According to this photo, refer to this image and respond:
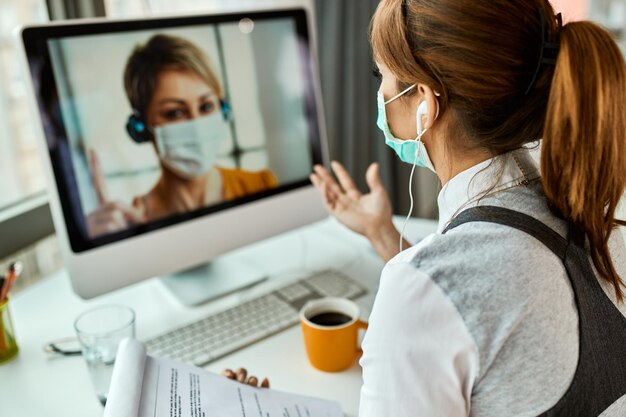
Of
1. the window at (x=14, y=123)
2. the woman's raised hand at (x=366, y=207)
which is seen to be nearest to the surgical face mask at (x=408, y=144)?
the woman's raised hand at (x=366, y=207)

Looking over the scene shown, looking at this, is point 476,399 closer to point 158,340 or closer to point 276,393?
point 276,393

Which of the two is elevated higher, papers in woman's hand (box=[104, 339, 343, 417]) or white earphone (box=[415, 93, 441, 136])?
white earphone (box=[415, 93, 441, 136])

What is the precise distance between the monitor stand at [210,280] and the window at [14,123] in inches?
19.5

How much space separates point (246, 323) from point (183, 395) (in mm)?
268

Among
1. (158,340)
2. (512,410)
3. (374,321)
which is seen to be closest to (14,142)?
(158,340)

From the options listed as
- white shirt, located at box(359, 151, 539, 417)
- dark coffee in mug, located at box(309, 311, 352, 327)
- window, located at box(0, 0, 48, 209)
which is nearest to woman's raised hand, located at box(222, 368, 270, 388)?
dark coffee in mug, located at box(309, 311, 352, 327)

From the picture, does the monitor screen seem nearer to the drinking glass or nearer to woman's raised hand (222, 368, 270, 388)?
the drinking glass

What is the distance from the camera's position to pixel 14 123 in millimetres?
1688

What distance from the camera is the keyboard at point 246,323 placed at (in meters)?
0.91

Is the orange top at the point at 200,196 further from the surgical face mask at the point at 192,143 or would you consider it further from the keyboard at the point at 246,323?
the keyboard at the point at 246,323

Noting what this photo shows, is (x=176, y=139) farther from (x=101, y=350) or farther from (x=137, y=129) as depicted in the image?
(x=101, y=350)

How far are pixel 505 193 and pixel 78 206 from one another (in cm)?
65

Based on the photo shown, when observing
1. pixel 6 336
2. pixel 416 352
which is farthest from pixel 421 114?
pixel 6 336

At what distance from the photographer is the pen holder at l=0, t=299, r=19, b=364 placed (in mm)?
918
